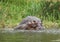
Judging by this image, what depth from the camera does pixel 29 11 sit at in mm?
17344

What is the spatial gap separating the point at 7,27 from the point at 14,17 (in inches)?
89.5

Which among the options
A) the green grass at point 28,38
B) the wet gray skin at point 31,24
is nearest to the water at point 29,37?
the green grass at point 28,38

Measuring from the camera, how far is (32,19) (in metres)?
14.3

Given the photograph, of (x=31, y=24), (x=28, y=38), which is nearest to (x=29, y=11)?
(x=31, y=24)

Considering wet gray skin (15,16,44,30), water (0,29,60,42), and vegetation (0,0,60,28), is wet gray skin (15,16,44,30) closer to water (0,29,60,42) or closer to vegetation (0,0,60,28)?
vegetation (0,0,60,28)

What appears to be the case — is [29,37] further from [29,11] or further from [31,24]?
[29,11]

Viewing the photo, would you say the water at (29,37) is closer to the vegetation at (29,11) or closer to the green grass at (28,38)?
the green grass at (28,38)

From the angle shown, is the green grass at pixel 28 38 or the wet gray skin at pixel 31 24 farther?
the wet gray skin at pixel 31 24

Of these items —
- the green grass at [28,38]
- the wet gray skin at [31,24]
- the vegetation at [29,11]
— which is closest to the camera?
the green grass at [28,38]

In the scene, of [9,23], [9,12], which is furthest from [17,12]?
[9,23]

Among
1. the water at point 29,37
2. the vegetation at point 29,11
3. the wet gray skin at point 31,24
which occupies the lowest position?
the water at point 29,37

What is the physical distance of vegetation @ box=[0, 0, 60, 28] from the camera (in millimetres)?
16078

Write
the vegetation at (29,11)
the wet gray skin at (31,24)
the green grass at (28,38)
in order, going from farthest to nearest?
the vegetation at (29,11), the wet gray skin at (31,24), the green grass at (28,38)

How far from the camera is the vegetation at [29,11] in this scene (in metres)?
16.1
